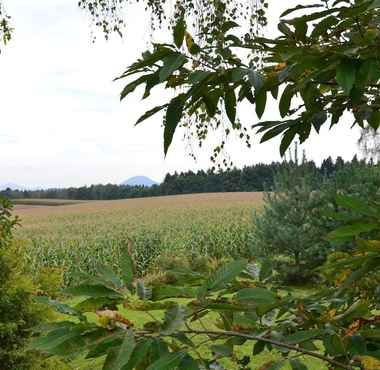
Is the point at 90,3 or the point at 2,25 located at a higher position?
the point at 2,25

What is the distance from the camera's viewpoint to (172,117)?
1.07 m

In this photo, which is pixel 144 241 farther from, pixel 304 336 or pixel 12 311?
pixel 304 336

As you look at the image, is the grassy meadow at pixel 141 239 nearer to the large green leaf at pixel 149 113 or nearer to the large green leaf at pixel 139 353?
the large green leaf at pixel 149 113

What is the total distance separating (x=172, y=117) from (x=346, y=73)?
357mm

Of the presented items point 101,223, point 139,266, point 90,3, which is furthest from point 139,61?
point 101,223

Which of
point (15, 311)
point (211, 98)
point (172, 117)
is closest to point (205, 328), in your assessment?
point (172, 117)

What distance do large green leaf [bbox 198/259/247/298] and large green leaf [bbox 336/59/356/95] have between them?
395 millimetres

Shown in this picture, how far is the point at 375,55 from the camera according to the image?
1093 millimetres

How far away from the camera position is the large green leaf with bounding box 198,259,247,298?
0.95 m

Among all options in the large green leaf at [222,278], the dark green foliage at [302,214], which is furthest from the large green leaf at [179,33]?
the dark green foliage at [302,214]

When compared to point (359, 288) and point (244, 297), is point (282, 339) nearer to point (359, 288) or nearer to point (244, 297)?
point (244, 297)

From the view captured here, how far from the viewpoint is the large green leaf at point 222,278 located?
947 mm

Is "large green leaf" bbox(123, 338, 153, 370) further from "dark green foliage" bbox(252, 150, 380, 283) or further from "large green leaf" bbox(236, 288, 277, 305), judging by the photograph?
"dark green foliage" bbox(252, 150, 380, 283)

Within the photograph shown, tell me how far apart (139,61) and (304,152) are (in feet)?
38.0
